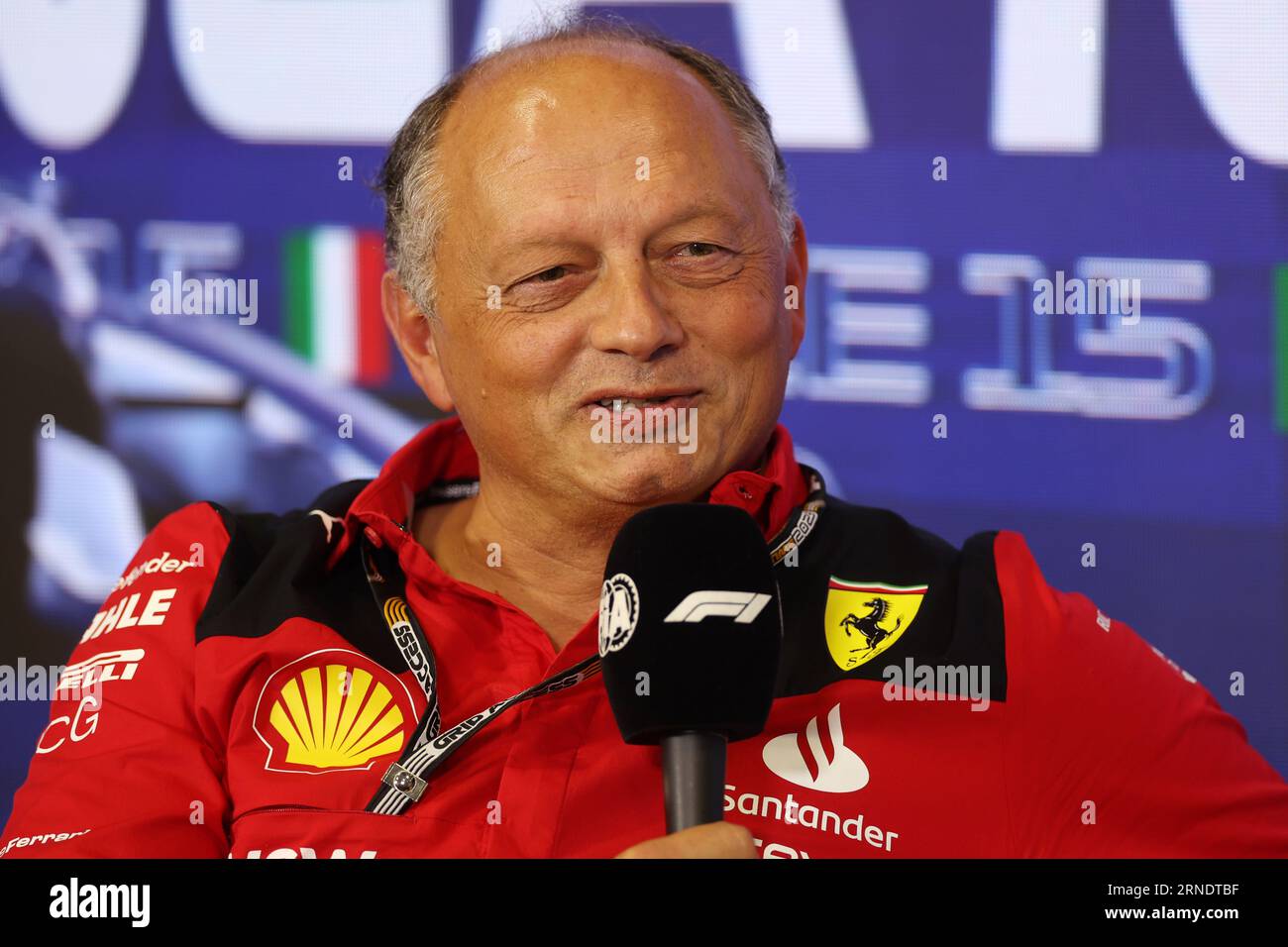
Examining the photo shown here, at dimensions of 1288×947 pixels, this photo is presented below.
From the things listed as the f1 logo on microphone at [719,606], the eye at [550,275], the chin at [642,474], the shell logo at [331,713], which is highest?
the eye at [550,275]

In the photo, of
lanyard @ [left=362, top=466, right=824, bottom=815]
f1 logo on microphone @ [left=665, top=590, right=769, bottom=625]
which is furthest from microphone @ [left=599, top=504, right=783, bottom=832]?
lanyard @ [left=362, top=466, right=824, bottom=815]

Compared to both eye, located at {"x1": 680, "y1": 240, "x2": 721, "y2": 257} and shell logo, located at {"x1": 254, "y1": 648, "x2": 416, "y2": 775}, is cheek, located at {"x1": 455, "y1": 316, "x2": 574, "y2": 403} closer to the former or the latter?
eye, located at {"x1": 680, "y1": 240, "x2": 721, "y2": 257}

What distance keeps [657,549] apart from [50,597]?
64.9 inches

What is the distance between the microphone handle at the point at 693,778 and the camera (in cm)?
94

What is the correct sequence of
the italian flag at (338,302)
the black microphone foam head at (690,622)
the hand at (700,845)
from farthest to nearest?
the italian flag at (338,302) < the black microphone foam head at (690,622) < the hand at (700,845)

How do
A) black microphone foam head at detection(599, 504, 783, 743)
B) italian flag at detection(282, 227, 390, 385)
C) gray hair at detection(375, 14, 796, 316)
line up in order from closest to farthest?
1. black microphone foam head at detection(599, 504, 783, 743)
2. gray hair at detection(375, 14, 796, 316)
3. italian flag at detection(282, 227, 390, 385)

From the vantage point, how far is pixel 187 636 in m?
1.55

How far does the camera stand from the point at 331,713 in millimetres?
1475

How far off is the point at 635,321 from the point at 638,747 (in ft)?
1.40

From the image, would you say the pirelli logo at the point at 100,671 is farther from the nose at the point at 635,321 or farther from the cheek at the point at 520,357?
the nose at the point at 635,321

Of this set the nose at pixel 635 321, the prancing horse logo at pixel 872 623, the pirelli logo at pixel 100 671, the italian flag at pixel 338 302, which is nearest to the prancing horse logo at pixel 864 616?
the prancing horse logo at pixel 872 623

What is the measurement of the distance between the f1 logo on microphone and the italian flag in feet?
4.62

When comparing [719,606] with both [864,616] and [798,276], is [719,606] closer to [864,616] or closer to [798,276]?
[864,616]

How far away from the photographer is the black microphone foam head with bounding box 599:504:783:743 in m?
1.02
